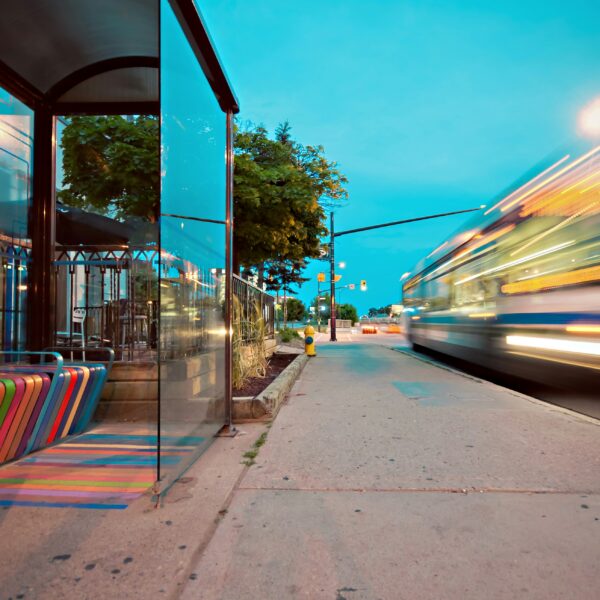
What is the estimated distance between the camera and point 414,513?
9.82ft

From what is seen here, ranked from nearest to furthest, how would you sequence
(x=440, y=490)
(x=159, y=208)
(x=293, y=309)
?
1. (x=440, y=490)
2. (x=159, y=208)
3. (x=293, y=309)

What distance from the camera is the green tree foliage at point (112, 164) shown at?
9.35 meters

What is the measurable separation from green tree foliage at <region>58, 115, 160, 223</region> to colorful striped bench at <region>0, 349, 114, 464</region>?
19.6 ft

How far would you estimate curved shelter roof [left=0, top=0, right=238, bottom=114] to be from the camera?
184 inches

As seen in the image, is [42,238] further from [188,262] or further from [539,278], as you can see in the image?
[539,278]

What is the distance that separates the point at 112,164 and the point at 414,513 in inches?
376

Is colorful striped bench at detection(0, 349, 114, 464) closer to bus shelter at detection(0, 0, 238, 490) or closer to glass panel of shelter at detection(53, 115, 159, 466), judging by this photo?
bus shelter at detection(0, 0, 238, 490)

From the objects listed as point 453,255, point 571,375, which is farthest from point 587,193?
point 453,255

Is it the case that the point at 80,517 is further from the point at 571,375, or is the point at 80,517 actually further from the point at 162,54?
the point at 571,375

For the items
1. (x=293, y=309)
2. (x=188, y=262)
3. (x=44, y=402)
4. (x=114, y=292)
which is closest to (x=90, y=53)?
(x=188, y=262)

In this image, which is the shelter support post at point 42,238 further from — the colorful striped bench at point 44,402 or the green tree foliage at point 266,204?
the green tree foliage at point 266,204

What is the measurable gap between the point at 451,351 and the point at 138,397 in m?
8.78

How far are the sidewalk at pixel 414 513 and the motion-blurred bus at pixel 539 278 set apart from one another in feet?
3.81

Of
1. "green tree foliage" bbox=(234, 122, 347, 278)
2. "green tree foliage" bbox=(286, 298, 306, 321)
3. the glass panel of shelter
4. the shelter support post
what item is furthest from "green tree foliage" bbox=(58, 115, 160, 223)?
"green tree foliage" bbox=(286, 298, 306, 321)
